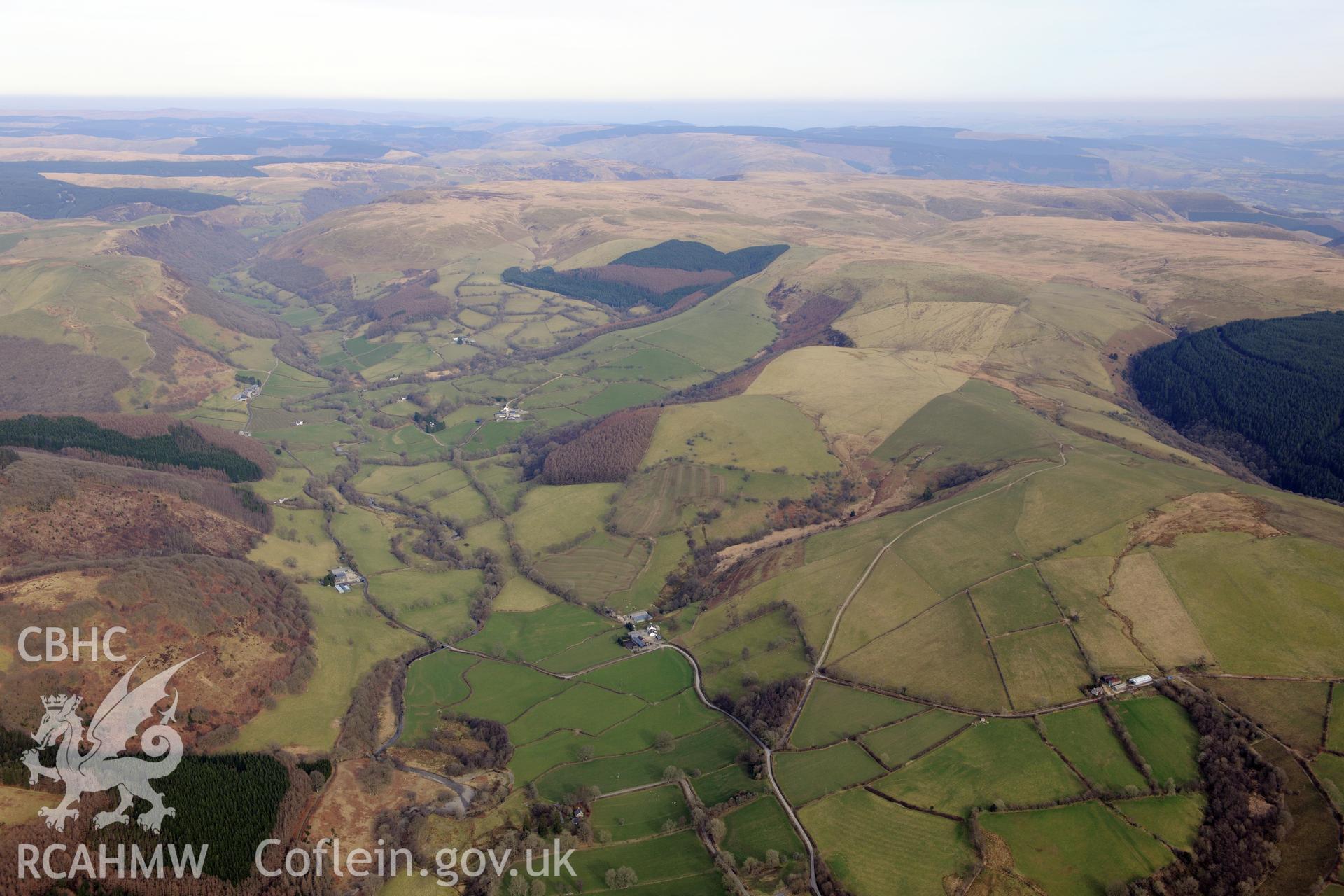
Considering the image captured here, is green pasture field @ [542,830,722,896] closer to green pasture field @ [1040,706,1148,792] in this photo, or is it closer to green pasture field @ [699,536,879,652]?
green pasture field @ [699,536,879,652]

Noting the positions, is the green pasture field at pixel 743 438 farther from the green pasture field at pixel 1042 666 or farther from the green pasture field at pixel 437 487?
the green pasture field at pixel 1042 666

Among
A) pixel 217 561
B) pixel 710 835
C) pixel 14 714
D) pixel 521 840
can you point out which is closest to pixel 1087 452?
pixel 710 835

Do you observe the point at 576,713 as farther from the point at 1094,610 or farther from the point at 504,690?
the point at 1094,610

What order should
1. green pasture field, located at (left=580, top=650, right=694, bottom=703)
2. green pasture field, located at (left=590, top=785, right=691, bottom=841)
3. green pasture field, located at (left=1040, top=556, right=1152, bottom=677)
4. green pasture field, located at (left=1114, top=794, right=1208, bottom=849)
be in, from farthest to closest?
green pasture field, located at (left=580, top=650, right=694, bottom=703) → green pasture field, located at (left=1040, top=556, right=1152, bottom=677) → green pasture field, located at (left=590, top=785, right=691, bottom=841) → green pasture field, located at (left=1114, top=794, right=1208, bottom=849)

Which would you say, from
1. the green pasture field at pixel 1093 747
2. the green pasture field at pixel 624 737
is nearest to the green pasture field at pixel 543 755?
the green pasture field at pixel 624 737

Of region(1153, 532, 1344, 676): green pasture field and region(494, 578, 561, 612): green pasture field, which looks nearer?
region(1153, 532, 1344, 676): green pasture field

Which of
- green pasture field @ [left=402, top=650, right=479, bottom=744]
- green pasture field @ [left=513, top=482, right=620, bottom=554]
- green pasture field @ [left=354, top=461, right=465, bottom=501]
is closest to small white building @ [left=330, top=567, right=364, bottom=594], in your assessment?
green pasture field @ [left=402, top=650, right=479, bottom=744]
